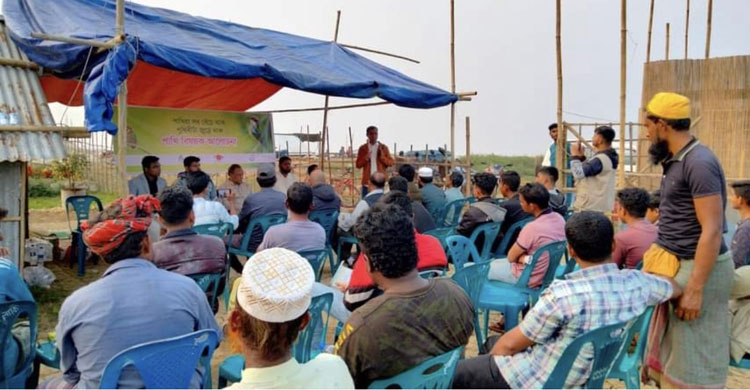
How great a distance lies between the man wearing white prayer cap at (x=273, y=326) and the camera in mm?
1374

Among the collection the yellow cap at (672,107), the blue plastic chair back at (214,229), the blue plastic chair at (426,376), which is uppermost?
the yellow cap at (672,107)

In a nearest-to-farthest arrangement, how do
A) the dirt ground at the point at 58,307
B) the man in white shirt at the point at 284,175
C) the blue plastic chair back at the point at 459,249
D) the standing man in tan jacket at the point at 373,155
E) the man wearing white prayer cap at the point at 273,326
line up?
the man wearing white prayer cap at the point at 273,326, the dirt ground at the point at 58,307, the blue plastic chair back at the point at 459,249, the man in white shirt at the point at 284,175, the standing man in tan jacket at the point at 373,155

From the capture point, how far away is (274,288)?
4.59 feet

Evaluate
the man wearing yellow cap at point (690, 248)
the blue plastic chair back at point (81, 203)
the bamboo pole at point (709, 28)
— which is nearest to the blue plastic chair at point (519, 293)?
the man wearing yellow cap at point (690, 248)

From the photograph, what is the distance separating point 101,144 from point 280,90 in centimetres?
501

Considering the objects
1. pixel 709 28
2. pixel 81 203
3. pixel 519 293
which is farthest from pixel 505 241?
pixel 709 28

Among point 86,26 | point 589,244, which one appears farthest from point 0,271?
point 86,26

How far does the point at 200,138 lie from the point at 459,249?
5.24 meters

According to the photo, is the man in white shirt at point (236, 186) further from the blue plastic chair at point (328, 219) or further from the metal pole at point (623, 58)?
the metal pole at point (623, 58)

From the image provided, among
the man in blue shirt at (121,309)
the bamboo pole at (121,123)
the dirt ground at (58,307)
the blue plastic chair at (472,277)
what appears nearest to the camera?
the man in blue shirt at (121,309)

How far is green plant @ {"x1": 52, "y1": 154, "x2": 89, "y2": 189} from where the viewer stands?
14203 mm

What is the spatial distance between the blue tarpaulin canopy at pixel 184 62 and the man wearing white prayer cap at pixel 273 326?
366cm

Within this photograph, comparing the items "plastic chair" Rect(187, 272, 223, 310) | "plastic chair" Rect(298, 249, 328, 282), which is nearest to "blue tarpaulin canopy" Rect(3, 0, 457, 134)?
"plastic chair" Rect(187, 272, 223, 310)

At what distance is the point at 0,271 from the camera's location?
7.96 feet
